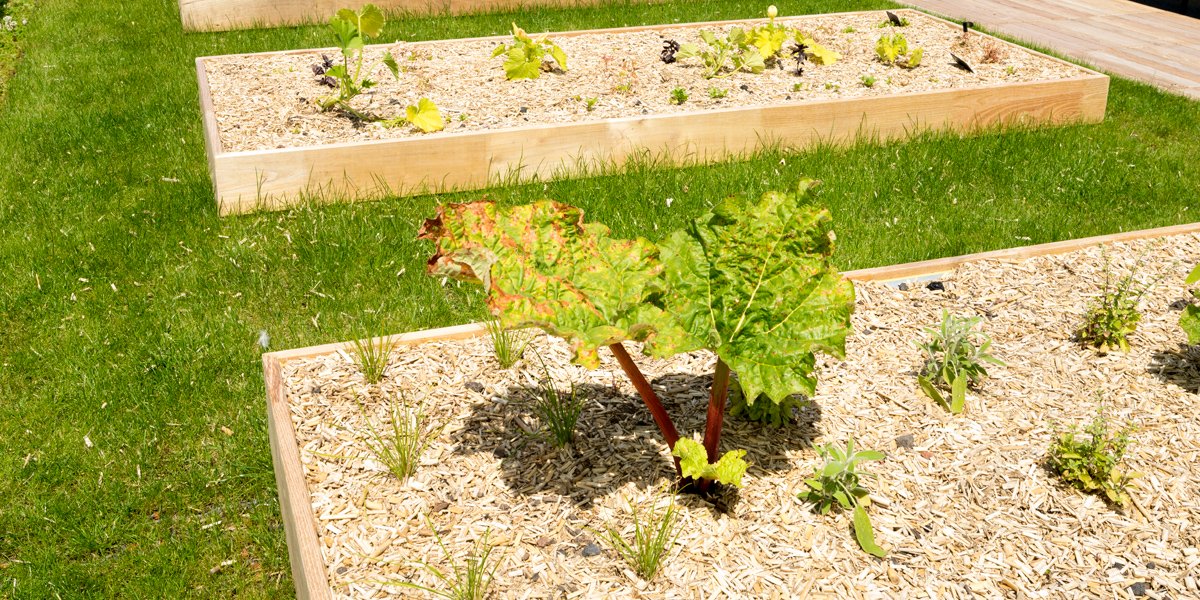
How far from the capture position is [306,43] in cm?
766

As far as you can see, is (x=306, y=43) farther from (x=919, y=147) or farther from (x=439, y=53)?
(x=919, y=147)

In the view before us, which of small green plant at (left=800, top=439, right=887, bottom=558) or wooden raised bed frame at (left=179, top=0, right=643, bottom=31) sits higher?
wooden raised bed frame at (left=179, top=0, right=643, bottom=31)

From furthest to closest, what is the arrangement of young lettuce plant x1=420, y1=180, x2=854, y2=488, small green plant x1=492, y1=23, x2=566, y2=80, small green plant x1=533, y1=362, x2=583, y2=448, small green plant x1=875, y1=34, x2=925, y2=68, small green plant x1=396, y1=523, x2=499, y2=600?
1. small green plant x1=875, y1=34, x2=925, y2=68
2. small green plant x1=492, y1=23, x2=566, y2=80
3. small green plant x1=533, y1=362, x2=583, y2=448
4. young lettuce plant x1=420, y1=180, x2=854, y2=488
5. small green plant x1=396, y1=523, x2=499, y2=600

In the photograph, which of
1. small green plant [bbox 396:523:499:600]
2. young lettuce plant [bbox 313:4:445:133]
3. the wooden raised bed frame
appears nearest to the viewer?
small green plant [bbox 396:523:499:600]

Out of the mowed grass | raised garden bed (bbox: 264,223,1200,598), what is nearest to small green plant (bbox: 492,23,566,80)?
the mowed grass

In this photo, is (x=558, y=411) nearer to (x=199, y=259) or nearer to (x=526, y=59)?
(x=199, y=259)

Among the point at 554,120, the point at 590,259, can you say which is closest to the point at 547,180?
the point at 554,120

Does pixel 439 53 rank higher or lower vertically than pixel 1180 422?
higher

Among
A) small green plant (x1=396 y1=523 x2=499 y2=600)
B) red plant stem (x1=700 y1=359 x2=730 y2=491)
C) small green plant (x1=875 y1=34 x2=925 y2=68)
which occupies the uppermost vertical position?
small green plant (x1=875 y1=34 x2=925 y2=68)

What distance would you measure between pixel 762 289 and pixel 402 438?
1.07 metres

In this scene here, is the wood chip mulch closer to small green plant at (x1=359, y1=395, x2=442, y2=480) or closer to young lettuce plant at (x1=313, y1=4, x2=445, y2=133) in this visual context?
young lettuce plant at (x1=313, y1=4, x2=445, y2=133)

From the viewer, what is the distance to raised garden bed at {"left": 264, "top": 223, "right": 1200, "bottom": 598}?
244 centimetres

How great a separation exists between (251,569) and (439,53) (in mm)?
4604

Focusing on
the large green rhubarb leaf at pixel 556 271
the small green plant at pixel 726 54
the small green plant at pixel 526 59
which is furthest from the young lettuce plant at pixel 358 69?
the large green rhubarb leaf at pixel 556 271
